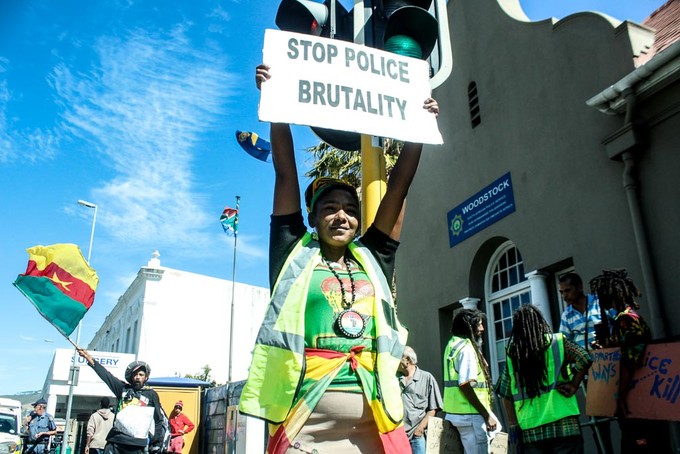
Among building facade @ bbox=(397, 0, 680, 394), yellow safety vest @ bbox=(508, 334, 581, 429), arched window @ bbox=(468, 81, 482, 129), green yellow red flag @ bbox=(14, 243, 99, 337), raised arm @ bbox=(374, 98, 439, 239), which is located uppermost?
arched window @ bbox=(468, 81, 482, 129)

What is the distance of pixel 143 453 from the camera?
612 centimetres

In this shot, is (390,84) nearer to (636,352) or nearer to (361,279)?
(361,279)

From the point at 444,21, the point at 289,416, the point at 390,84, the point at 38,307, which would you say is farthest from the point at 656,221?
the point at 38,307

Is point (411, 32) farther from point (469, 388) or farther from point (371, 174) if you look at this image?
point (469, 388)

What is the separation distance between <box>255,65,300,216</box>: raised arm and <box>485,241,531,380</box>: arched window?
7.51 meters

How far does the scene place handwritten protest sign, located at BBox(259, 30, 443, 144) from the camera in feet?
8.70

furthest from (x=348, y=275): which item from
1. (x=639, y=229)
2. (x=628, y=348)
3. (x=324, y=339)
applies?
(x=639, y=229)

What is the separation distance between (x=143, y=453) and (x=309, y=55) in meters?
4.94

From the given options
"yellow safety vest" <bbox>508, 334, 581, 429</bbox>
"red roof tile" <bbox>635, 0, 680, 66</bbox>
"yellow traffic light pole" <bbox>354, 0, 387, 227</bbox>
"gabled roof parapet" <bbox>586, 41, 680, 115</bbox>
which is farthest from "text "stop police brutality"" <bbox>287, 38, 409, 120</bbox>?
"red roof tile" <bbox>635, 0, 680, 66</bbox>

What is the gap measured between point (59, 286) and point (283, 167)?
649cm

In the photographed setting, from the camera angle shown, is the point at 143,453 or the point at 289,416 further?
the point at 143,453

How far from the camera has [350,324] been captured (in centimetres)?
233

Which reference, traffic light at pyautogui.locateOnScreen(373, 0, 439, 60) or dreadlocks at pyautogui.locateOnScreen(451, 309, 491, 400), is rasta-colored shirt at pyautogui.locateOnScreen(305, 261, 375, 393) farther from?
dreadlocks at pyautogui.locateOnScreen(451, 309, 491, 400)

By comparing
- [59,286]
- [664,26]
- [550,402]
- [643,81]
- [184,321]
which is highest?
[184,321]
